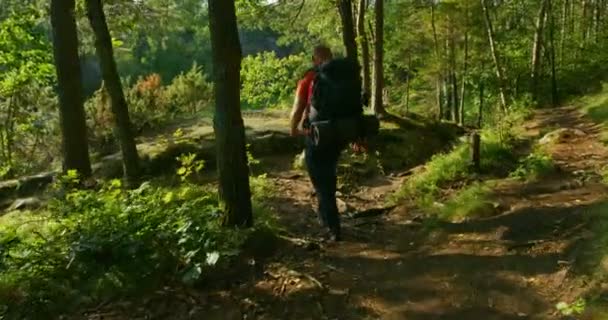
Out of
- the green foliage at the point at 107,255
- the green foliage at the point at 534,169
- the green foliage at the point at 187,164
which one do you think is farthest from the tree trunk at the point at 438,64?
the green foliage at the point at 107,255

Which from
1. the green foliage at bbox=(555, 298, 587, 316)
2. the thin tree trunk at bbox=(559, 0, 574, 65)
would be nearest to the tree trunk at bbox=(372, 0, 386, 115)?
the green foliage at bbox=(555, 298, 587, 316)

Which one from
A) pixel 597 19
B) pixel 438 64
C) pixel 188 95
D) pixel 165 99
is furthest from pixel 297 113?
pixel 597 19

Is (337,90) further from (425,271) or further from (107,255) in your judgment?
(107,255)

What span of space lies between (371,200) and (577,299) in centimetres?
512

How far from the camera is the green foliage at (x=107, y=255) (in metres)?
4.75

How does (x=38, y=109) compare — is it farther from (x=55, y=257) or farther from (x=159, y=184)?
(x=55, y=257)

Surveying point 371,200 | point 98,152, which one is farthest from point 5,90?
point 371,200

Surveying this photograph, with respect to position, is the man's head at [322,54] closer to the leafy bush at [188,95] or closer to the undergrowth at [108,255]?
the undergrowth at [108,255]

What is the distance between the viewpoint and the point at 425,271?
5.37 meters

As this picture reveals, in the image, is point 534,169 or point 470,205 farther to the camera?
point 534,169

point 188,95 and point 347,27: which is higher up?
point 347,27

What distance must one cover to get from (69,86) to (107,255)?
253 inches

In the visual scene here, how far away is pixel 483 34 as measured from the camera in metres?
28.2

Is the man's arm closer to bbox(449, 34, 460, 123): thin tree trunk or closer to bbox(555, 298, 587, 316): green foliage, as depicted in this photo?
bbox(555, 298, 587, 316): green foliage
